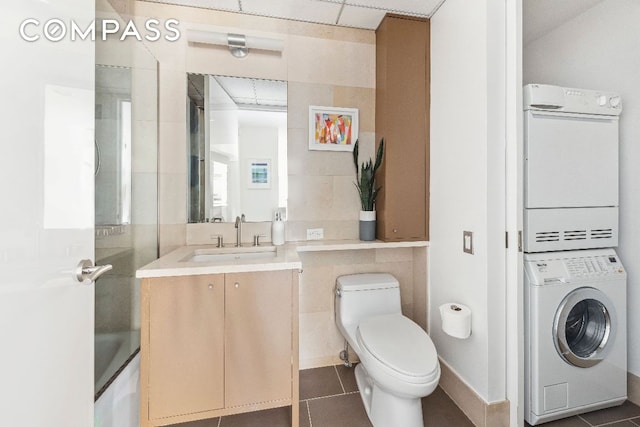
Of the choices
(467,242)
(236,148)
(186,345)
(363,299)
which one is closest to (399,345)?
(363,299)

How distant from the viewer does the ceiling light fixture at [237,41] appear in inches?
67.1

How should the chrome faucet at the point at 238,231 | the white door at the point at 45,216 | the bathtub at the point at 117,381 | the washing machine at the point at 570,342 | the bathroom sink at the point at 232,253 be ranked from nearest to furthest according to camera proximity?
the white door at the point at 45,216, the bathtub at the point at 117,381, the washing machine at the point at 570,342, the bathroom sink at the point at 232,253, the chrome faucet at the point at 238,231

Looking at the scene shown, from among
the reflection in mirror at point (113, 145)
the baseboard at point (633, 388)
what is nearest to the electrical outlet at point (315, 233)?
the reflection in mirror at point (113, 145)

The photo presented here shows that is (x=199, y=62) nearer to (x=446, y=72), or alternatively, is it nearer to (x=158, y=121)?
(x=158, y=121)

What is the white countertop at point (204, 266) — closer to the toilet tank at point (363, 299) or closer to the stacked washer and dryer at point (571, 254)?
the toilet tank at point (363, 299)

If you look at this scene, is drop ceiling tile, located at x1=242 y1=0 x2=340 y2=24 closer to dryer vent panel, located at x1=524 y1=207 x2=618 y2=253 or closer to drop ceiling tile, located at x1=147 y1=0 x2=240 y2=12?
drop ceiling tile, located at x1=147 y1=0 x2=240 y2=12

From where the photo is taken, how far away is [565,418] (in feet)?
4.79

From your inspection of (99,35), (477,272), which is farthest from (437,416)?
(99,35)

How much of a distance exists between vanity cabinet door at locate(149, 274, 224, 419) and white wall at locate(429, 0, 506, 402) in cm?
132

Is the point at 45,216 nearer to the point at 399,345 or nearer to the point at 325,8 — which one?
the point at 399,345

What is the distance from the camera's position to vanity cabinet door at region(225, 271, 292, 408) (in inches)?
50.7

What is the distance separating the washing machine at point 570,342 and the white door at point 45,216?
6.33 ft

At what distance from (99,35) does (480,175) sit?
1.96 meters

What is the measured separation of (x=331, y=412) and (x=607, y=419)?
1.49m
